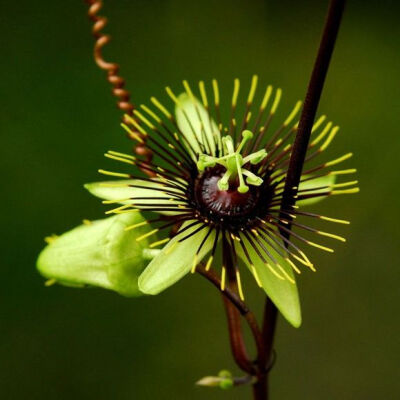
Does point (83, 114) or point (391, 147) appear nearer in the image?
point (83, 114)

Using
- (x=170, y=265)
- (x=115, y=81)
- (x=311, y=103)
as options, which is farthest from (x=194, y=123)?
(x=311, y=103)

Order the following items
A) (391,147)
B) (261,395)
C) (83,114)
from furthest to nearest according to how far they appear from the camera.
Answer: (391,147) < (83,114) < (261,395)

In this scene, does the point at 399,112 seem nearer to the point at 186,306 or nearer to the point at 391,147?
the point at 391,147

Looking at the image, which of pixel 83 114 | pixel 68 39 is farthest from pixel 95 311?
pixel 68 39

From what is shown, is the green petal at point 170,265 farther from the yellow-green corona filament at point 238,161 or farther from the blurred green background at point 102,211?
the blurred green background at point 102,211

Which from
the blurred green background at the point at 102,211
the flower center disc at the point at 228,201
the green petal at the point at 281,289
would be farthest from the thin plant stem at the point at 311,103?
the blurred green background at the point at 102,211

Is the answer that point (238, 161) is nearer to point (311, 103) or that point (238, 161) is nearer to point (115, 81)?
point (311, 103)

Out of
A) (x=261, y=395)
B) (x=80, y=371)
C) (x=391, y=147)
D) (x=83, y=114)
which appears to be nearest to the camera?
(x=261, y=395)
